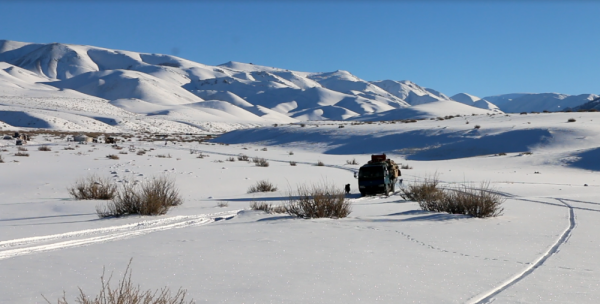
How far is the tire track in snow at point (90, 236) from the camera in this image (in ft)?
19.5

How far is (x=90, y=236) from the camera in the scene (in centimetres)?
698

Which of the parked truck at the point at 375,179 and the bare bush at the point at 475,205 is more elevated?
the parked truck at the point at 375,179

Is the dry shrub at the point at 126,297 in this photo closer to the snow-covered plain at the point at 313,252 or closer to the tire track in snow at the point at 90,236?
the snow-covered plain at the point at 313,252

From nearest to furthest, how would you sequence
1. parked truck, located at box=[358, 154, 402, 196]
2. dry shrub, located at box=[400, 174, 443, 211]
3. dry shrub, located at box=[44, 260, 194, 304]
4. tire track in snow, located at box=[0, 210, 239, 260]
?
dry shrub, located at box=[44, 260, 194, 304]
tire track in snow, located at box=[0, 210, 239, 260]
dry shrub, located at box=[400, 174, 443, 211]
parked truck, located at box=[358, 154, 402, 196]

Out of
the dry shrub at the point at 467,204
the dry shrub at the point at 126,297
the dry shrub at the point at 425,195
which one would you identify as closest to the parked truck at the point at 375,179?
the dry shrub at the point at 425,195

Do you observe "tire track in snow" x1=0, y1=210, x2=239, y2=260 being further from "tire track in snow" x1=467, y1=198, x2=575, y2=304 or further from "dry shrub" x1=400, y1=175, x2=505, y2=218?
"tire track in snow" x1=467, y1=198, x2=575, y2=304

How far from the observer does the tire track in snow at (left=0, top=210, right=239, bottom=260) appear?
5949mm

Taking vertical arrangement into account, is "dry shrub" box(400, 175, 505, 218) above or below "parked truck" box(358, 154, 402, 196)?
below

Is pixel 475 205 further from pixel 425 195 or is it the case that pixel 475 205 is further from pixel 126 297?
pixel 126 297

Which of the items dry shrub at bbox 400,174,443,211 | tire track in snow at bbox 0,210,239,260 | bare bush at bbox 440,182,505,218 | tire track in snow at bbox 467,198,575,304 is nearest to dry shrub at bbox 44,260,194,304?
tire track in snow at bbox 467,198,575,304

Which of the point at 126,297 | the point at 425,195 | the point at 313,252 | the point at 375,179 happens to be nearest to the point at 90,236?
the point at 313,252

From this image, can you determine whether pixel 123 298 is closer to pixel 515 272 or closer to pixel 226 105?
pixel 515 272

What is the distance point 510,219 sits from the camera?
27.7 feet

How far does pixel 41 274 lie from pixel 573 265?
203 inches
